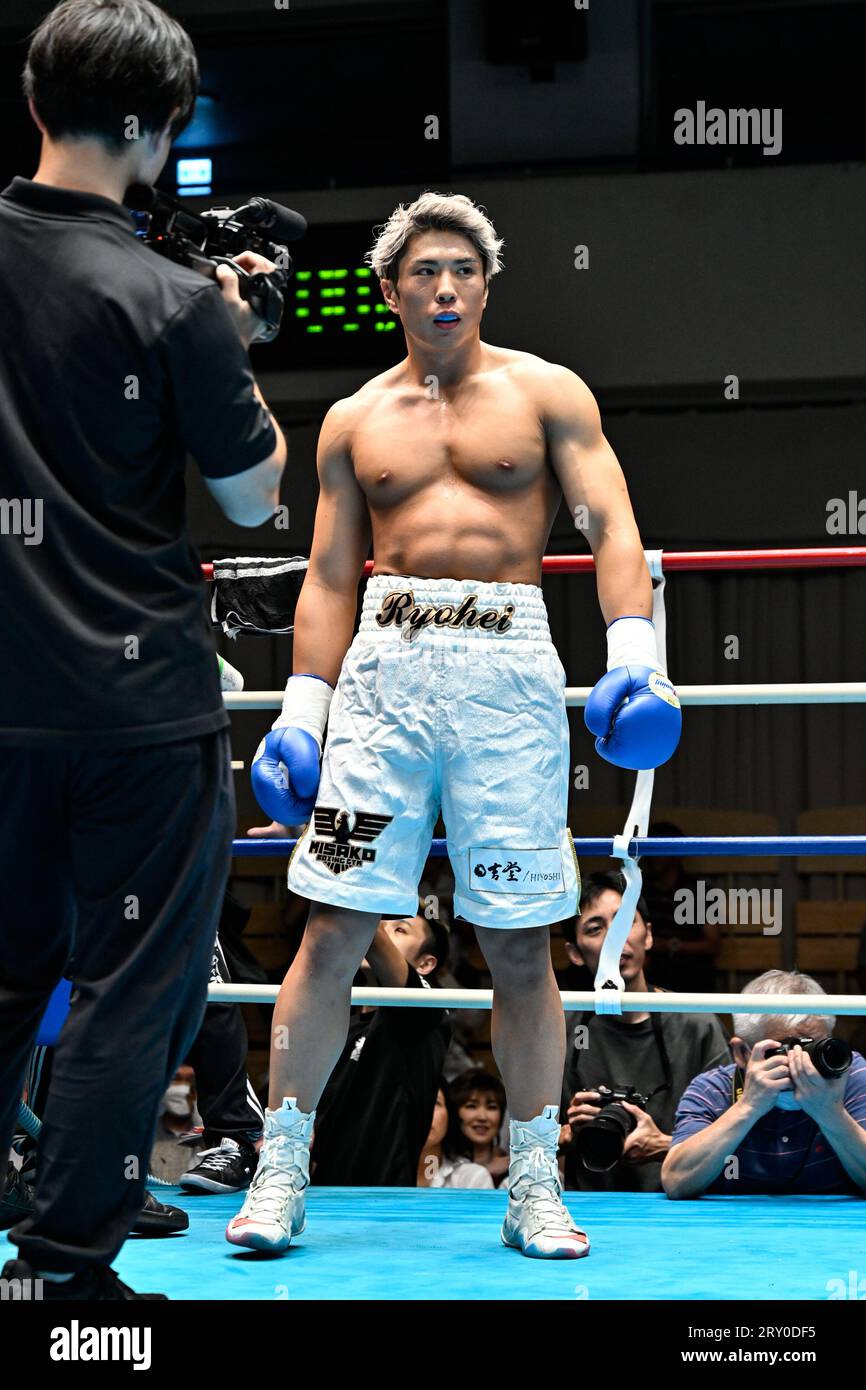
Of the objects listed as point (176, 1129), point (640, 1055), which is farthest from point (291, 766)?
point (176, 1129)

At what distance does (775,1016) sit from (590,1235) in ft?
1.53

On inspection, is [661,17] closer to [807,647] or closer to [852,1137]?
[807,647]

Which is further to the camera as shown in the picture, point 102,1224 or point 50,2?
point 50,2

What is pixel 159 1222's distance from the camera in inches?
67.0

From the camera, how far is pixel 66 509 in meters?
1.15

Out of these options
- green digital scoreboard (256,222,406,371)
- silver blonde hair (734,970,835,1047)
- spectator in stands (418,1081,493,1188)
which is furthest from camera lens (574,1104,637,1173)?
green digital scoreboard (256,222,406,371)

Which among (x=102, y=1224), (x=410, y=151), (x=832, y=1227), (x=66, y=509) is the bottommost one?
(x=832, y=1227)

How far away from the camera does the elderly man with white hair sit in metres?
1.85

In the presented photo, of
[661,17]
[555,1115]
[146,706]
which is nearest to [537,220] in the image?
[661,17]

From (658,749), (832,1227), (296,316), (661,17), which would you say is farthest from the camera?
(296,316)

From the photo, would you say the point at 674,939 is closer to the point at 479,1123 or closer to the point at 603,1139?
the point at 479,1123

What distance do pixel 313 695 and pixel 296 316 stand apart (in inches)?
131

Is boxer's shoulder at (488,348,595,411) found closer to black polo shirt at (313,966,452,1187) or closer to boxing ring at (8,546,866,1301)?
boxing ring at (8,546,866,1301)

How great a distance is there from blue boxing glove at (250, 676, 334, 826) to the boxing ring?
279 millimetres
